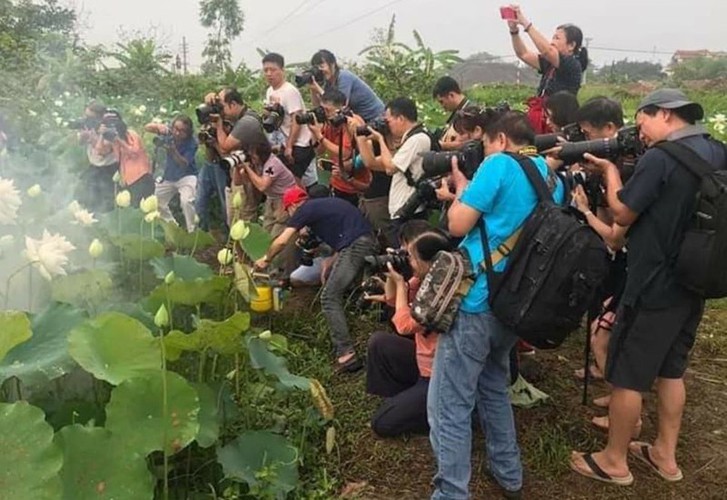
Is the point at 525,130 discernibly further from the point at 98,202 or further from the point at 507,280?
the point at 98,202

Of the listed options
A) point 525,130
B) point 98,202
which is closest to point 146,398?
point 525,130

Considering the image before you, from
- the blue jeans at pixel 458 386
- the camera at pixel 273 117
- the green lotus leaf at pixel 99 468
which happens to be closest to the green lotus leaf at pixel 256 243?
the camera at pixel 273 117

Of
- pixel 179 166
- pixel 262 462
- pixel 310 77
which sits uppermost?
pixel 310 77

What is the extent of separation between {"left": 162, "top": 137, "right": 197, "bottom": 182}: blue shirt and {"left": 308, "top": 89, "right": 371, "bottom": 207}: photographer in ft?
5.36

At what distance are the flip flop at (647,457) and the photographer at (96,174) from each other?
3980 millimetres

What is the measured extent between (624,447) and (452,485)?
77cm

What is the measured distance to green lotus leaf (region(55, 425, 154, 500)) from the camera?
2062 millimetres

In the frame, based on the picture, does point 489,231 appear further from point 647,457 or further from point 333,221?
point 333,221

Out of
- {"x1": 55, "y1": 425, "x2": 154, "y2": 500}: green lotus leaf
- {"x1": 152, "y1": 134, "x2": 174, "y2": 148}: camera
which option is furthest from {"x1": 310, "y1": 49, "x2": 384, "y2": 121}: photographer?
{"x1": 55, "y1": 425, "x2": 154, "y2": 500}: green lotus leaf

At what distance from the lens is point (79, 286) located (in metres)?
3.03

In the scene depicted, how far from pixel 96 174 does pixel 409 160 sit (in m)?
3.02

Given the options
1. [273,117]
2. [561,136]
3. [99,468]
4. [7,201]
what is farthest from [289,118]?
[99,468]

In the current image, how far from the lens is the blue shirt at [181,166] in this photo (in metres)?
6.08

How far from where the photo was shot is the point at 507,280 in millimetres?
2525
